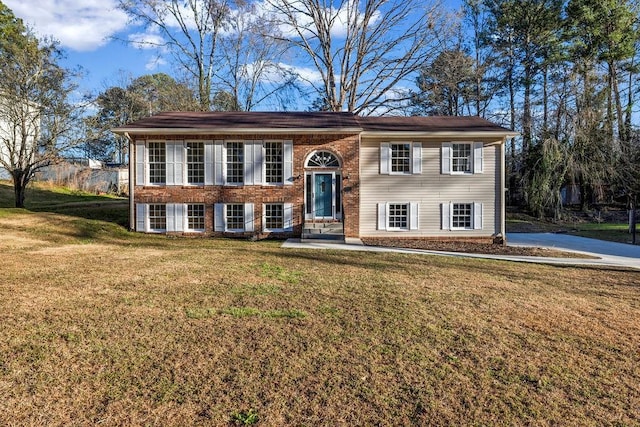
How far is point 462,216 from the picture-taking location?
15461 mm

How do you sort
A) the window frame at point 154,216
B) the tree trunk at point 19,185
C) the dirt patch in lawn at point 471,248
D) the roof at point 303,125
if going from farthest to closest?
the tree trunk at point 19,185 < the window frame at point 154,216 < the roof at point 303,125 < the dirt patch in lawn at point 471,248

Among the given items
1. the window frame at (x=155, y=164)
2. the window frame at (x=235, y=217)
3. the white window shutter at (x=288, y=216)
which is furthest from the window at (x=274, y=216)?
the window frame at (x=155, y=164)

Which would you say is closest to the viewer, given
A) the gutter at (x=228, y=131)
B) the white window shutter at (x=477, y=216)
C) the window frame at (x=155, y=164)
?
the gutter at (x=228, y=131)

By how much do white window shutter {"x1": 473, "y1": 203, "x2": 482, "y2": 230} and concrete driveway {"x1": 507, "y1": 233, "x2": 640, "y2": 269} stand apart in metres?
1.35

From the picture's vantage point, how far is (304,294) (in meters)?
6.41

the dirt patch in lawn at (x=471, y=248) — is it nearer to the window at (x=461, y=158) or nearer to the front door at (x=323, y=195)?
the front door at (x=323, y=195)

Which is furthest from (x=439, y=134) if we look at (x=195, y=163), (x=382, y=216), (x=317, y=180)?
(x=195, y=163)

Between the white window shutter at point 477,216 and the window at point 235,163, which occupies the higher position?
the window at point 235,163

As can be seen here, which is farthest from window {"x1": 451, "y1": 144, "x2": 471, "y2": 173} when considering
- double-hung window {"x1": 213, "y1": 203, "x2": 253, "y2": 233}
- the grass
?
double-hung window {"x1": 213, "y1": 203, "x2": 253, "y2": 233}

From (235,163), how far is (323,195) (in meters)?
3.71

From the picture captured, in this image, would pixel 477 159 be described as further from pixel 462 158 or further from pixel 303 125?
pixel 303 125

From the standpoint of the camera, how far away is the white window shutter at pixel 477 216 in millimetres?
15289

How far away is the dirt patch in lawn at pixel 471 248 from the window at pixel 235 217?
491 centimetres

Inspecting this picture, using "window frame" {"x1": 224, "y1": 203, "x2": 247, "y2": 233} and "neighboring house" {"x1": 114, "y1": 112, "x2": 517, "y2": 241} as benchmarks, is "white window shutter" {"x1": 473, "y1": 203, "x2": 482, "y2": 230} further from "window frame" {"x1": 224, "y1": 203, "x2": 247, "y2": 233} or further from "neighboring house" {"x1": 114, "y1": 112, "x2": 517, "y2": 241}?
"window frame" {"x1": 224, "y1": 203, "x2": 247, "y2": 233}
